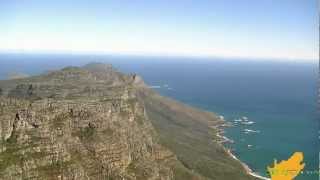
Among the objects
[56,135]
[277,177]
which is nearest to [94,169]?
[56,135]

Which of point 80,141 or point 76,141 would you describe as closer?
point 76,141

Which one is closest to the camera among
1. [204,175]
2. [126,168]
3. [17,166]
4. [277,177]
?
[277,177]

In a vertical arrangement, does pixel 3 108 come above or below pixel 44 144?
above

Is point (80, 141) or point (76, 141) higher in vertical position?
point (76, 141)

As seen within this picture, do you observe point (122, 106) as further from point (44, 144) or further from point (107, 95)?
point (44, 144)

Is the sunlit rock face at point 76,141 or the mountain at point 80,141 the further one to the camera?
the mountain at point 80,141

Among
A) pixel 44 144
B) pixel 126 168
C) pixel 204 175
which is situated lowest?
pixel 204 175

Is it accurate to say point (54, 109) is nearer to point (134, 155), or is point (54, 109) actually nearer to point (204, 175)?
→ point (134, 155)

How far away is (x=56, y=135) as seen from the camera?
134500 millimetres

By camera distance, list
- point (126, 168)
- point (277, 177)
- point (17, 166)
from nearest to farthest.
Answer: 1. point (277, 177)
2. point (17, 166)
3. point (126, 168)

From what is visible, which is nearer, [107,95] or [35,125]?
[35,125]

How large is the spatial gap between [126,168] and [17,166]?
35399 millimetres

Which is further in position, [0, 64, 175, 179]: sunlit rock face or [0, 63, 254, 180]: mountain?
[0, 63, 254, 180]: mountain

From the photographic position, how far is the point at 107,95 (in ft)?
581
